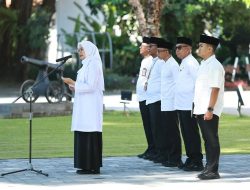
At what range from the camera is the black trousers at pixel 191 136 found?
13.7 m

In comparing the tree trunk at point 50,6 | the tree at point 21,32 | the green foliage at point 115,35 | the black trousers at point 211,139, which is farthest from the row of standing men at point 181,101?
the tree trunk at point 50,6

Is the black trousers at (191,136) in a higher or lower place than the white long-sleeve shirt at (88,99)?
lower

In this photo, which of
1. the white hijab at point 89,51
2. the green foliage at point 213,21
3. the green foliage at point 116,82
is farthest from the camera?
the green foliage at point 213,21

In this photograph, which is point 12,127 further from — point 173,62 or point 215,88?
point 215,88

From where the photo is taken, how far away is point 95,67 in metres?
13.5

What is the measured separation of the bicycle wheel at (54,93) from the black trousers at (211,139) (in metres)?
14.8

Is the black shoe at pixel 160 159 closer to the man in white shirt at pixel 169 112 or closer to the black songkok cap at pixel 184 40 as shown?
the man in white shirt at pixel 169 112

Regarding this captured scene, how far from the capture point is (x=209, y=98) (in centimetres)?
1241

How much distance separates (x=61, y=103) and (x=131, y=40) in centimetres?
1867

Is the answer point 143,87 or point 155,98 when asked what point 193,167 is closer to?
point 155,98

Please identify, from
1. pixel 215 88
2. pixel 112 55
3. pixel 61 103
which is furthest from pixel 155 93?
pixel 112 55

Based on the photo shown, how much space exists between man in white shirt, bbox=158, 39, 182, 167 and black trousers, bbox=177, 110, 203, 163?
0.42 meters

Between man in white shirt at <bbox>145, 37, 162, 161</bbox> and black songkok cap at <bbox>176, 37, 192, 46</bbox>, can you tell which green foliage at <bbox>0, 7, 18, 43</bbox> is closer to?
man in white shirt at <bbox>145, 37, 162, 161</bbox>

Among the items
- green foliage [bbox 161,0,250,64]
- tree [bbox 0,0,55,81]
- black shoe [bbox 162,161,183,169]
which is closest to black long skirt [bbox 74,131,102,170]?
black shoe [bbox 162,161,183,169]
